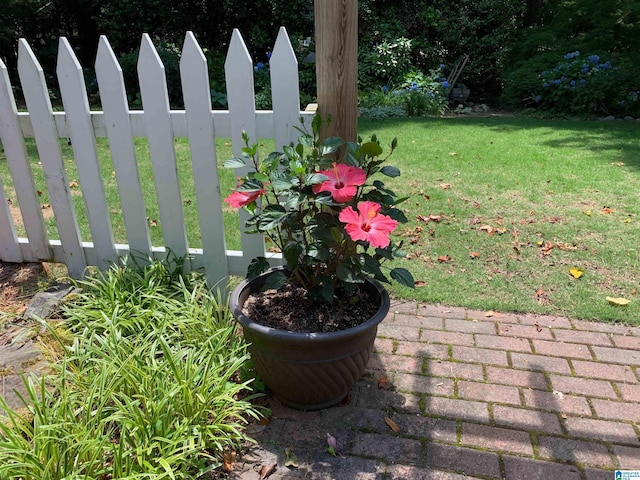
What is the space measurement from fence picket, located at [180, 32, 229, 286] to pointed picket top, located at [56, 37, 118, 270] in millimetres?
592

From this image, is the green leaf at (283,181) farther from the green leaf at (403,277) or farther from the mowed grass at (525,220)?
the mowed grass at (525,220)

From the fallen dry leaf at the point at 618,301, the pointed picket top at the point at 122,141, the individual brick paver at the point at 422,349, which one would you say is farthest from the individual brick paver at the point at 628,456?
the pointed picket top at the point at 122,141

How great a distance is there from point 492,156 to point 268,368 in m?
4.47

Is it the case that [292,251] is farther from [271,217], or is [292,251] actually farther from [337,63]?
[337,63]

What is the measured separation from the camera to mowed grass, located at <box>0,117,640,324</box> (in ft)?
10.2

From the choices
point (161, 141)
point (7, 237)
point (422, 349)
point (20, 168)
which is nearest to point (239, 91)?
point (161, 141)

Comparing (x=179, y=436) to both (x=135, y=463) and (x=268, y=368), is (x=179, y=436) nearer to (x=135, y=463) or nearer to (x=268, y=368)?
(x=135, y=463)

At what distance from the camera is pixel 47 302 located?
277cm

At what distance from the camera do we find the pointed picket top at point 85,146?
8.67 feet

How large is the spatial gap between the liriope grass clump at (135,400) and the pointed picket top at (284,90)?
97 cm

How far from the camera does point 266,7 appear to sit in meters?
10.7

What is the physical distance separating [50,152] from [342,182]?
186cm

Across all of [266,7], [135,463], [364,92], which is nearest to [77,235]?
[135,463]

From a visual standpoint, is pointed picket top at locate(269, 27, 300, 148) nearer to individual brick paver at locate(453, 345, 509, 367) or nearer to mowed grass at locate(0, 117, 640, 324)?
mowed grass at locate(0, 117, 640, 324)
